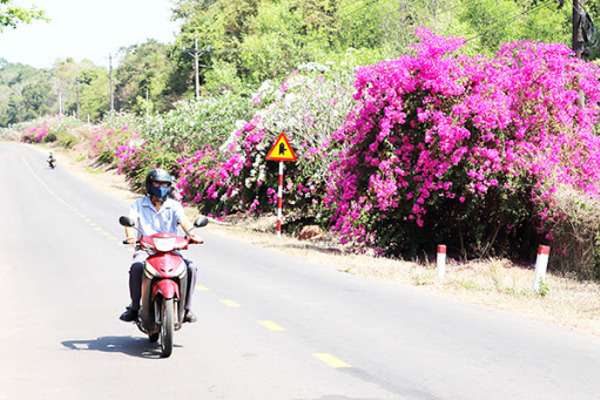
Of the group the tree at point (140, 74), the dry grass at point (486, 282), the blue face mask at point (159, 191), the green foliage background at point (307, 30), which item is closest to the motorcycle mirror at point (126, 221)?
the blue face mask at point (159, 191)

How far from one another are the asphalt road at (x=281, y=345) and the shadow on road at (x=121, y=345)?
19 millimetres

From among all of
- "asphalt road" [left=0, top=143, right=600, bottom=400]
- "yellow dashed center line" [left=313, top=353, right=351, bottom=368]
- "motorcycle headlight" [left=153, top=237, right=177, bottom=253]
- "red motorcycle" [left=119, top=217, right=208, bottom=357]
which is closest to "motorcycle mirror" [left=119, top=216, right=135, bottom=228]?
"red motorcycle" [left=119, top=217, right=208, bottom=357]

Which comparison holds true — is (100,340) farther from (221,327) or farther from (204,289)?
(204,289)

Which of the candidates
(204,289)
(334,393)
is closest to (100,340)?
(334,393)

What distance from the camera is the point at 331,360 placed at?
7195 mm

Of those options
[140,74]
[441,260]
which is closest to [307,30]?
[140,74]

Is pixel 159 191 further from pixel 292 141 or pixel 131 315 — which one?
pixel 292 141

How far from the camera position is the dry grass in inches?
412

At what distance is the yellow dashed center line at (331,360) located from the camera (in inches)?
275

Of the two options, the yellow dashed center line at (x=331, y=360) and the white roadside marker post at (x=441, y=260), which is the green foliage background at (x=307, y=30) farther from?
the yellow dashed center line at (x=331, y=360)

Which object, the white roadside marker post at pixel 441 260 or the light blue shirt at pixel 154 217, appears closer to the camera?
the light blue shirt at pixel 154 217

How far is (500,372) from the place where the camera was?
689cm

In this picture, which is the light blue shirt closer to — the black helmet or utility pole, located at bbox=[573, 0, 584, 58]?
the black helmet

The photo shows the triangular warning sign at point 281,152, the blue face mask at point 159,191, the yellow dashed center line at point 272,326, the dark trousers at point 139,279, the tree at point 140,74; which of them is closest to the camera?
the dark trousers at point 139,279
